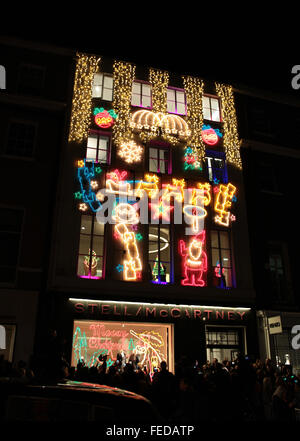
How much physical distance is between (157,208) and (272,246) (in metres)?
6.06

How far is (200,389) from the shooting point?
6.12 m

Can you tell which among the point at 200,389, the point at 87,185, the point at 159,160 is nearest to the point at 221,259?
the point at 159,160

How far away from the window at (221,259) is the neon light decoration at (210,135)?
4.49 metres

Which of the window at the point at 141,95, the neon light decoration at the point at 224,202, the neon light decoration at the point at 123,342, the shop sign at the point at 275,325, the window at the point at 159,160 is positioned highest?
the window at the point at 141,95

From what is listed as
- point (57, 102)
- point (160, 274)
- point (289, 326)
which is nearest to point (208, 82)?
point (57, 102)

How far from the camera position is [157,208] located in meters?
15.6

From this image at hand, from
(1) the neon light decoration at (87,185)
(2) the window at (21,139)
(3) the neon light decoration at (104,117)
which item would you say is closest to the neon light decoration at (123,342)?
(1) the neon light decoration at (87,185)

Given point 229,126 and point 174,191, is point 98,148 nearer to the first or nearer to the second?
point 174,191

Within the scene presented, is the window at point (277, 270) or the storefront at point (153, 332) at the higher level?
A: the window at point (277, 270)

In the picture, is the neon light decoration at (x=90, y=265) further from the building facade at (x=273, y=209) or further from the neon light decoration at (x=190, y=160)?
the building facade at (x=273, y=209)

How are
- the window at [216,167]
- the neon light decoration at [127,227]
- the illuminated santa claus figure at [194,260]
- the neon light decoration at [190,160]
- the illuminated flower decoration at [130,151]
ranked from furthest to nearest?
the window at [216,167] → the neon light decoration at [190,160] → the illuminated flower decoration at [130,151] → the illuminated santa claus figure at [194,260] → the neon light decoration at [127,227]

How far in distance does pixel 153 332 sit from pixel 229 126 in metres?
10.7

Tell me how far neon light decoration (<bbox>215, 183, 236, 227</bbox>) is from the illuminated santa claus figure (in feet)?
4.32

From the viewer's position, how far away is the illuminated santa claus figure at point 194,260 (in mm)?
14992
